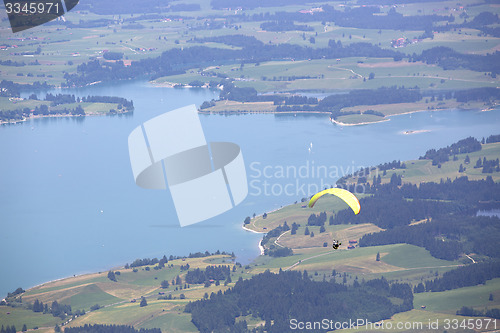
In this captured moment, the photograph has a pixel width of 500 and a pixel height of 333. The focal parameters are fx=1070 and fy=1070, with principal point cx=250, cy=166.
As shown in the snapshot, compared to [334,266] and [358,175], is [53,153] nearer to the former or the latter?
[358,175]

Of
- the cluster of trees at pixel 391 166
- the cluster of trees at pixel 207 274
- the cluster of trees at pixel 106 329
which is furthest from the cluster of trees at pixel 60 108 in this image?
the cluster of trees at pixel 106 329

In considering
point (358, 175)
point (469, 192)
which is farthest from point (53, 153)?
point (469, 192)

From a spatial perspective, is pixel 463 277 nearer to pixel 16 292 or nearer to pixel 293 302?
pixel 293 302

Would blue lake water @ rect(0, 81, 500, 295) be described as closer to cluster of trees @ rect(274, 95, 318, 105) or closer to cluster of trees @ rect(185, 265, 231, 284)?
cluster of trees @ rect(185, 265, 231, 284)

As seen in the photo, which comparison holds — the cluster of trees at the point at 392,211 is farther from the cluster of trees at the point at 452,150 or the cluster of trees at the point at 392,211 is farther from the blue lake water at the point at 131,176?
the cluster of trees at the point at 452,150

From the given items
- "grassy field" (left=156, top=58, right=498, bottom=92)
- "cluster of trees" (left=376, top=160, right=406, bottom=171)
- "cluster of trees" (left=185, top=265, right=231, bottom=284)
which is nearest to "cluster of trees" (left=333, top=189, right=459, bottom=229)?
"cluster of trees" (left=376, top=160, right=406, bottom=171)

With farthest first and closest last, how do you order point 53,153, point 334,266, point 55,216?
point 53,153 → point 55,216 → point 334,266
